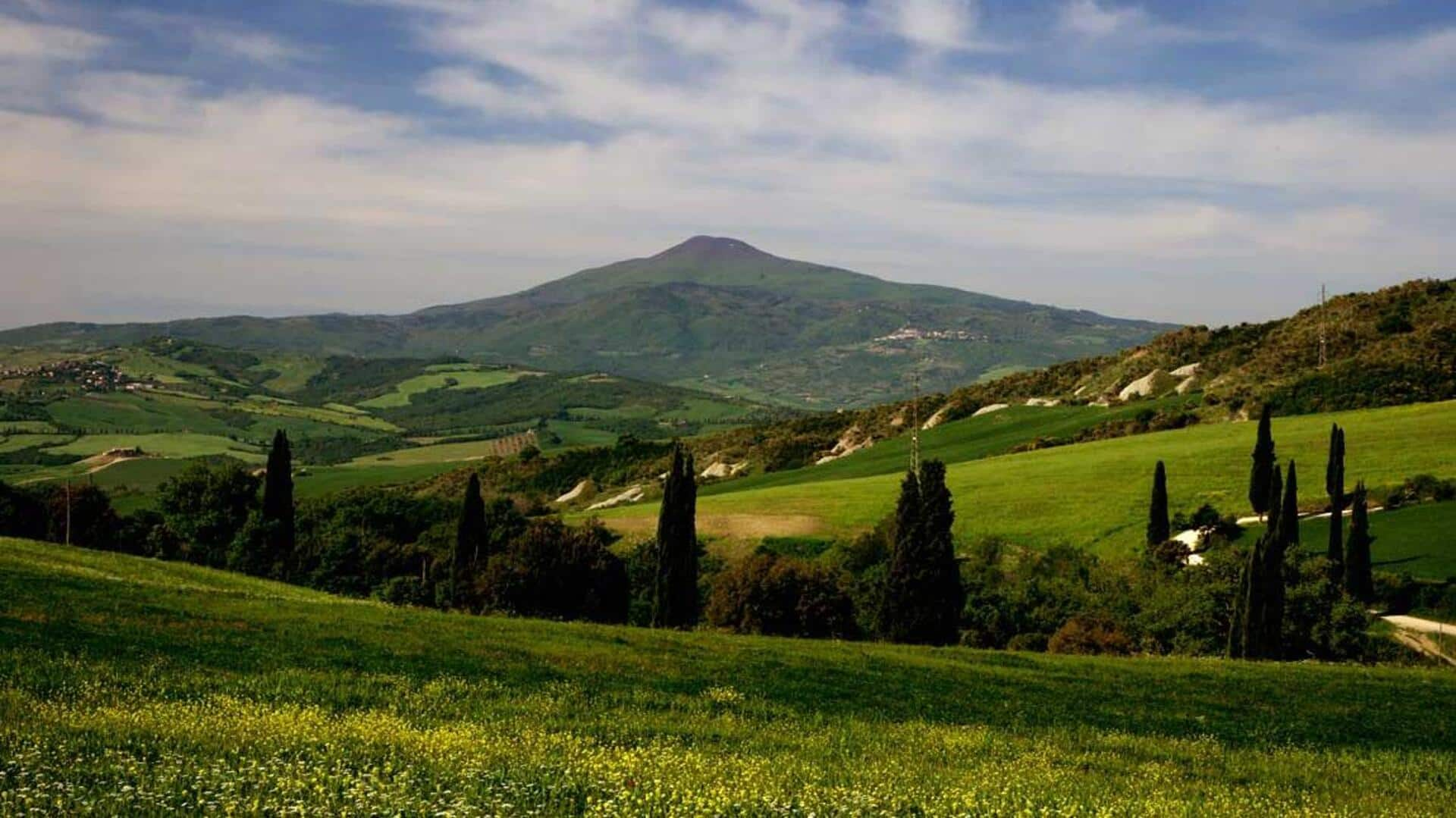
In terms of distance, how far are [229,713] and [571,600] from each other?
Answer: 65.7 meters

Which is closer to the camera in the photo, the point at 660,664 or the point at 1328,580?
the point at 660,664

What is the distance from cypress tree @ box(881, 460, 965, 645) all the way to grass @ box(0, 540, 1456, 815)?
66.6 ft

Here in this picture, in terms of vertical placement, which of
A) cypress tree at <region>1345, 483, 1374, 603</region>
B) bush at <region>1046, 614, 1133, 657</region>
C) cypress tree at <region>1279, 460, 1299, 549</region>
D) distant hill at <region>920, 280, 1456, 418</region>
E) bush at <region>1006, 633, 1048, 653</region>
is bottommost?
bush at <region>1006, 633, 1048, 653</region>

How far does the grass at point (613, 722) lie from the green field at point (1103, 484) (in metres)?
55.7

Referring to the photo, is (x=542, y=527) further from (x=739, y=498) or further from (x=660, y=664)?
(x=660, y=664)

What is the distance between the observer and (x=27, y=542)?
177 feet

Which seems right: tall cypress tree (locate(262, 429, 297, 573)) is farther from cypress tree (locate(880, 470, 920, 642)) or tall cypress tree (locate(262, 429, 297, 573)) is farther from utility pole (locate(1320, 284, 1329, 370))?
utility pole (locate(1320, 284, 1329, 370))

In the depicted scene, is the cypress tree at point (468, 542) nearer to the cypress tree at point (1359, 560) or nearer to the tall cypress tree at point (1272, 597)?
the tall cypress tree at point (1272, 597)

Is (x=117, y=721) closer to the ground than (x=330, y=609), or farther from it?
farther from it

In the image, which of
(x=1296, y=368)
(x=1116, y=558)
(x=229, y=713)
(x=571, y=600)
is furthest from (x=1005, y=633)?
(x=1296, y=368)

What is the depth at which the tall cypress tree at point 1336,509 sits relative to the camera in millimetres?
74312

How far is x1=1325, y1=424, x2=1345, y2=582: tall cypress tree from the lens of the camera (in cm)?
7431

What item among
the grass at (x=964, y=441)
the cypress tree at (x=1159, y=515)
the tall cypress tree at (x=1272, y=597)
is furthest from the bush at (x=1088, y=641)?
the grass at (x=964, y=441)

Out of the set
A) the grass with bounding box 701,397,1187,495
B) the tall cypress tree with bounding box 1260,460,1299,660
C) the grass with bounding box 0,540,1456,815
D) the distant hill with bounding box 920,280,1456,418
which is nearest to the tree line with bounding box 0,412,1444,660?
the tall cypress tree with bounding box 1260,460,1299,660
